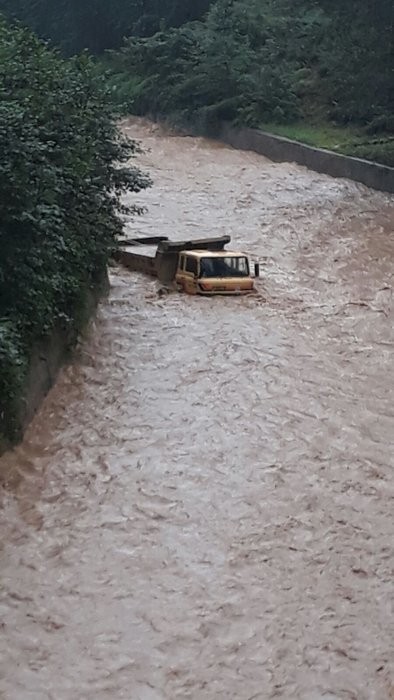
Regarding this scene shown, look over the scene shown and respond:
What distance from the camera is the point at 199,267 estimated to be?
19.5m

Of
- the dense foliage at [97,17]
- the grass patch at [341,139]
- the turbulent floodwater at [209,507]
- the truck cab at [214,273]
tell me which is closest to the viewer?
the turbulent floodwater at [209,507]

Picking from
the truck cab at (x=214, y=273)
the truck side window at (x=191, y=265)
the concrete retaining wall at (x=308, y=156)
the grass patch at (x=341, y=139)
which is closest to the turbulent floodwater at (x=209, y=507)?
the truck cab at (x=214, y=273)

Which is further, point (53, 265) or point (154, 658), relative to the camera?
point (53, 265)

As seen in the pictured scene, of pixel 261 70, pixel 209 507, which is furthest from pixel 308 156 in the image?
pixel 209 507

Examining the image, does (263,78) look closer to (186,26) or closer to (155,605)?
(186,26)

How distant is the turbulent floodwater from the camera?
9195 mm

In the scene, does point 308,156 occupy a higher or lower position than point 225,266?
higher

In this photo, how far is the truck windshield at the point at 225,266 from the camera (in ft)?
64.0

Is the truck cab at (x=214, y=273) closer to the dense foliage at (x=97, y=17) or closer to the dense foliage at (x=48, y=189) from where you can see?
the dense foliage at (x=48, y=189)

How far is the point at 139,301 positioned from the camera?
19.3 m

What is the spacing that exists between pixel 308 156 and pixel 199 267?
15.4 m

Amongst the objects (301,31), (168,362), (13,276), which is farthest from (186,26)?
(13,276)

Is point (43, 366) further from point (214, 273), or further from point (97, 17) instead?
point (97, 17)

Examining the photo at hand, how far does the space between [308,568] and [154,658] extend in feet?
6.95
